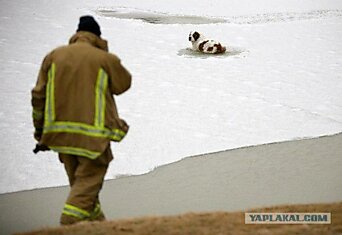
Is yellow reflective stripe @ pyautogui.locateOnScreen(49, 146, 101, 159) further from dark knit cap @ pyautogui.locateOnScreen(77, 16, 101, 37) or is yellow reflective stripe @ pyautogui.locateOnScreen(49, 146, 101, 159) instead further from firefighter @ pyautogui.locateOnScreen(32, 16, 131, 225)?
dark knit cap @ pyautogui.locateOnScreen(77, 16, 101, 37)

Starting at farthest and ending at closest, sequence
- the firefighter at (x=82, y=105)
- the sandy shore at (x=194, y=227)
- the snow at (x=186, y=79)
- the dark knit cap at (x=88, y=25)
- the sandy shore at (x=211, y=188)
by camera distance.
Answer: the snow at (x=186, y=79)
the sandy shore at (x=211, y=188)
the dark knit cap at (x=88, y=25)
the firefighter at (x=82, y=105)
the sandy shore at (x=194, y=227)

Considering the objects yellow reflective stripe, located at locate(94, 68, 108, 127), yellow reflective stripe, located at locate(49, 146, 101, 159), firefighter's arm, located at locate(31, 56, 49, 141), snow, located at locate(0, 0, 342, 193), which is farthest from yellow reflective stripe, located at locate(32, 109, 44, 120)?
snow, located at locate(0, 0, 342, 193)

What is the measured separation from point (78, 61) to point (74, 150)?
509 mm

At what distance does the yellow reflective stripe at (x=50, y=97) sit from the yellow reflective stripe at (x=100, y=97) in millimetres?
251

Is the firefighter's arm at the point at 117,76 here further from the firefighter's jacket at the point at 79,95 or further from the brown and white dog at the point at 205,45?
the brown and white dog at the point at 205,45

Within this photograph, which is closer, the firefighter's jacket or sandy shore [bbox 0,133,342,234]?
the firefighter's jacket

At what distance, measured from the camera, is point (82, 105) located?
3.30m

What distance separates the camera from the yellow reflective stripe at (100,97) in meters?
3.30

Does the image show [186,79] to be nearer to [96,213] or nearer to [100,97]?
[96,213]

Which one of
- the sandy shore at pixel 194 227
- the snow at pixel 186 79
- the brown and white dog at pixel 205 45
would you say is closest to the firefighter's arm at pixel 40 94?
the sandy shore at pixel 194 227

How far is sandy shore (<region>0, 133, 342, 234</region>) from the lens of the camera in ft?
14.8

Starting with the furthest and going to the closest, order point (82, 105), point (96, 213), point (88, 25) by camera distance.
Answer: point (96, 213) → point (88, 25) → point (82, 105)

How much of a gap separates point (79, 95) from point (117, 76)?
244 millimetres

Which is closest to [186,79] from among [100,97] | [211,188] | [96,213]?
[211,188]
